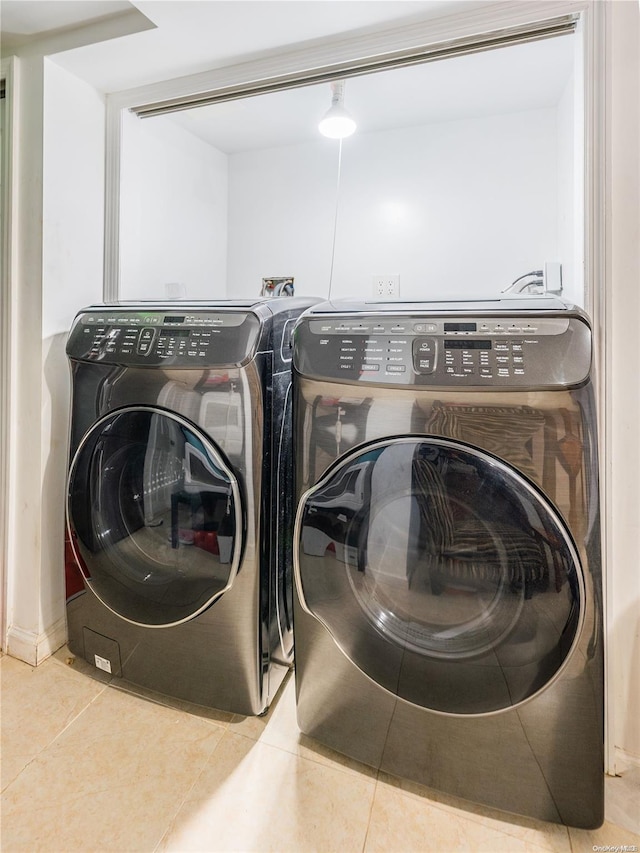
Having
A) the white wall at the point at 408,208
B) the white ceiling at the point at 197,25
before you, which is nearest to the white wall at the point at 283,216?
the white wall at the point at 408,208

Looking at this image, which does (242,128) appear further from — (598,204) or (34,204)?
(598,204)

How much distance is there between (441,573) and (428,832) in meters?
0.57

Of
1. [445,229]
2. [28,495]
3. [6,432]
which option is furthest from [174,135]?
[28,495]

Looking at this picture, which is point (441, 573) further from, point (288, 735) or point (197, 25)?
point (197, 25)

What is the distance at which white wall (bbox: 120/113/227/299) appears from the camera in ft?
5.51

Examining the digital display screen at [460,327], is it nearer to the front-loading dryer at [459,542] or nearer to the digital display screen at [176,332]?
the front-loading dryer at [459,542]

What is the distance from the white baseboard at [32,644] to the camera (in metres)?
1.48

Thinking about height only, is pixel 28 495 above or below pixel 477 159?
below

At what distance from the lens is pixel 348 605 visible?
104 cm

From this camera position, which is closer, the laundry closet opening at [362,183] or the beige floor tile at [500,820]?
the beige floor tile at [500,820]

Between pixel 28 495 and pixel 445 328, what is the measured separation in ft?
4.64

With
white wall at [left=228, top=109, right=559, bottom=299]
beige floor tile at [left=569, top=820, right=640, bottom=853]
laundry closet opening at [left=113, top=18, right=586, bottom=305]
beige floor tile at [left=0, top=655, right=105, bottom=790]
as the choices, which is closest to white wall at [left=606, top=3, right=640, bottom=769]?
beige floor tile at [left=569, top=820, right=640, bottom=853]

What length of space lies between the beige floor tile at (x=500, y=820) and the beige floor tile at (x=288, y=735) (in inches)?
4.1

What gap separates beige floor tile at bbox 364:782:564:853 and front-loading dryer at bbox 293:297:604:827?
6 cm
